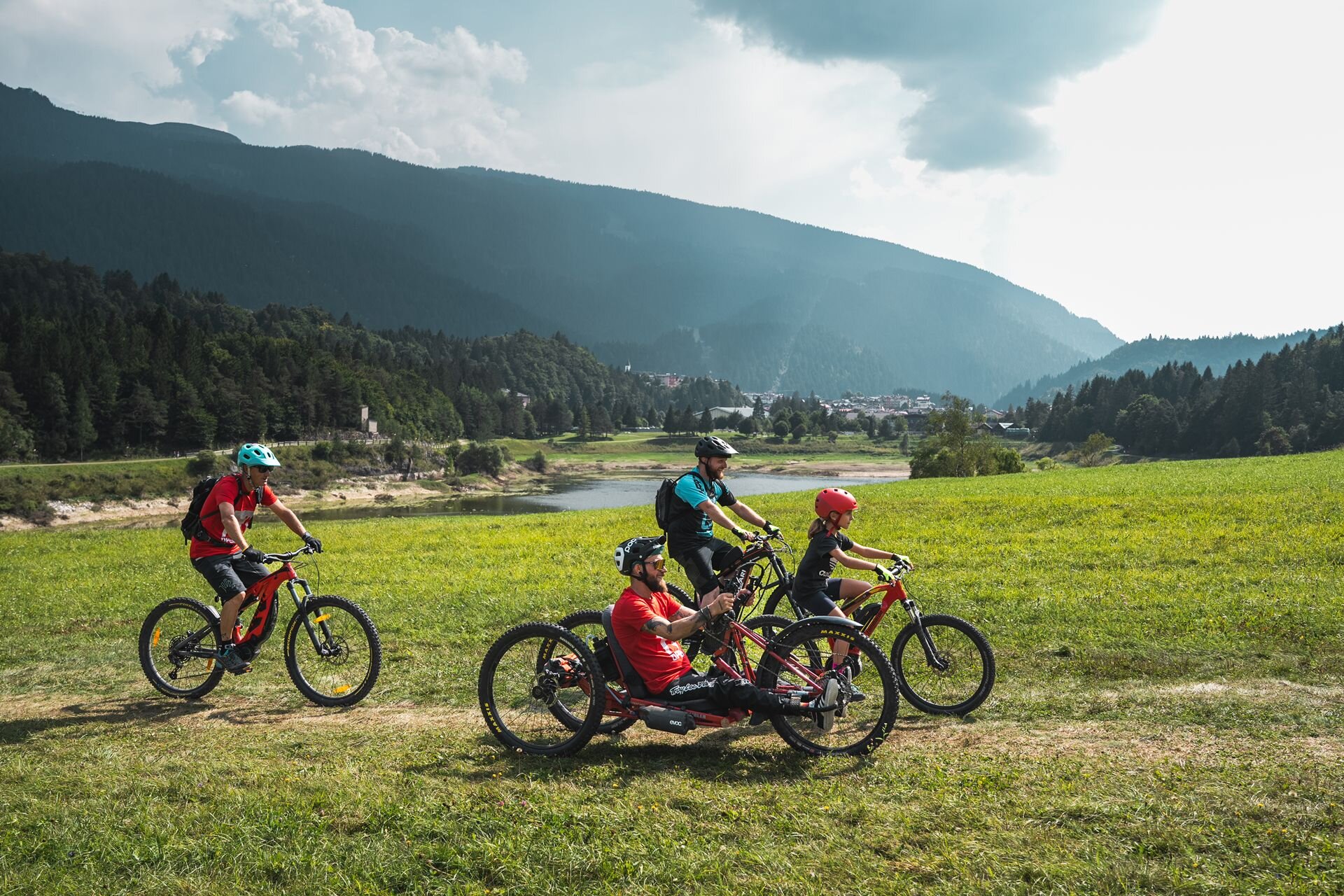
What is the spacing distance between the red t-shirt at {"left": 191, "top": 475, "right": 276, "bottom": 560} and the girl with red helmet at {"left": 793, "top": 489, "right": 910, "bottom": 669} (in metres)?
6.26

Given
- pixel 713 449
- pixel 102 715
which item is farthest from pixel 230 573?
pixel 713 449

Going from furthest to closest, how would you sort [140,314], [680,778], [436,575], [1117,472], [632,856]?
[140,314], [1117,472], [436,575], [680,778], [632,856]

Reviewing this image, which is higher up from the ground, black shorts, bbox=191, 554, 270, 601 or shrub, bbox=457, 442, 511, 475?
black shorts, bbox=191, 554, 270, 601

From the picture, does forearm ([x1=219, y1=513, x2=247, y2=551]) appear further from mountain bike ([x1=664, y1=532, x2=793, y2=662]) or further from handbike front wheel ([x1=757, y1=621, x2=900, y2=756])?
handbike front wheel ([x1=757, y1=621, x2=900, y2=756])

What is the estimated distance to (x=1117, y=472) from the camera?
1420 inches

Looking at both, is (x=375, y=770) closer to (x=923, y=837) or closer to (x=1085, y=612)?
(x=923, y=837)

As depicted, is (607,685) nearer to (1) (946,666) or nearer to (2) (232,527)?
(1) (946,666)

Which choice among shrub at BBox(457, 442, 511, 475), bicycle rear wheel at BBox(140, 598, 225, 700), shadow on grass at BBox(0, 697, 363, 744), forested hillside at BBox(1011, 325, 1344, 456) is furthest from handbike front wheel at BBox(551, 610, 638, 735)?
forested hillside at BBox(1011, 325, 1344, 456)

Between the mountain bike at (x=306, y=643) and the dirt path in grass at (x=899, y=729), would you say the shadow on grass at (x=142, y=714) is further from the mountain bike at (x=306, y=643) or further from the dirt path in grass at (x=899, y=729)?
the mountain bike at (x=306, y=643)

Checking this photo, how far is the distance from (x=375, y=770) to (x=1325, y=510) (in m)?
21.1

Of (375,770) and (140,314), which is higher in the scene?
(140,314)

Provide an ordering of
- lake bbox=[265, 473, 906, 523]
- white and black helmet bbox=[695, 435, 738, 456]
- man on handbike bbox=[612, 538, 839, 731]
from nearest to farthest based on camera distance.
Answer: man on handbike bbox=[612, 538, 839, 731] < white and black helmet bbox=[695, 435, 738, 456] < lake bbox=[265, 473, 906, 523]

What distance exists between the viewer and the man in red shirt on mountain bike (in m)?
9.53

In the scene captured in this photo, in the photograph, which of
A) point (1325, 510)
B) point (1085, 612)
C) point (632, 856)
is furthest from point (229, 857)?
point (1325, 510)
